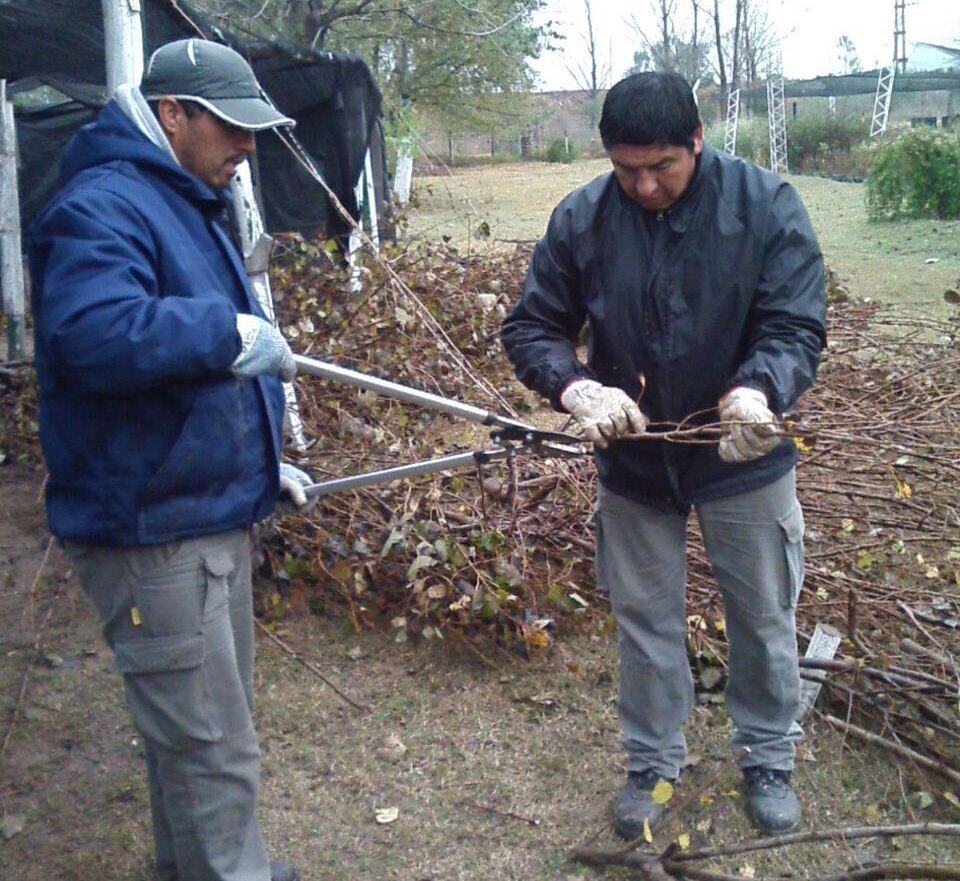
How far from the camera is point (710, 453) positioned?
8.64 ft

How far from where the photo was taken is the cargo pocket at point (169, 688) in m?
2.15

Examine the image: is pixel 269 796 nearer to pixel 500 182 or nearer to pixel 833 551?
pixel 833 551

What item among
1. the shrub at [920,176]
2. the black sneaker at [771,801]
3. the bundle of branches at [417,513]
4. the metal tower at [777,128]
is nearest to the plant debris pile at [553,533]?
the bundle of branches at [417,513]

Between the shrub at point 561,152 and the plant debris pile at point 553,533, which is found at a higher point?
the shrub at point 561,152

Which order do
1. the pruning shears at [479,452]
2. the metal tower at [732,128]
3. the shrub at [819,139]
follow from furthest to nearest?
the shrub at [819,139], the metal tower at [732,128], the pruning shears at [479,452]

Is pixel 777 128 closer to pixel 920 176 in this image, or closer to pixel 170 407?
pixel 920 176

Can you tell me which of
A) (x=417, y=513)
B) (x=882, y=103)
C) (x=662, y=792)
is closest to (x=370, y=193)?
(x=417, y=513)

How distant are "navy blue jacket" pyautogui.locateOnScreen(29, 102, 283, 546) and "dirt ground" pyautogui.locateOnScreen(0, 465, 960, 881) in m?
1.21

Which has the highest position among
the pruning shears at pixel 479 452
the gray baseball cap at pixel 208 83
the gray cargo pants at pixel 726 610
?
the gray baseball cap at pixel 208 83

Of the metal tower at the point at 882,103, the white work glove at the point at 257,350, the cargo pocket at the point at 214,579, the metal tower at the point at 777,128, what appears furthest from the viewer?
the metal tower at the point at 882,103

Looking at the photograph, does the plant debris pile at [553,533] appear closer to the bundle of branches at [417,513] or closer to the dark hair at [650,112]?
the bundle of branches at [417,513]

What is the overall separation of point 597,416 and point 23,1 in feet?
16.2

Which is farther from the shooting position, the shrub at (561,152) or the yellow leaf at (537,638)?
the shrub at (561,152)

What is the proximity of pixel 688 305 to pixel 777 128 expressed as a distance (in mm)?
27242
